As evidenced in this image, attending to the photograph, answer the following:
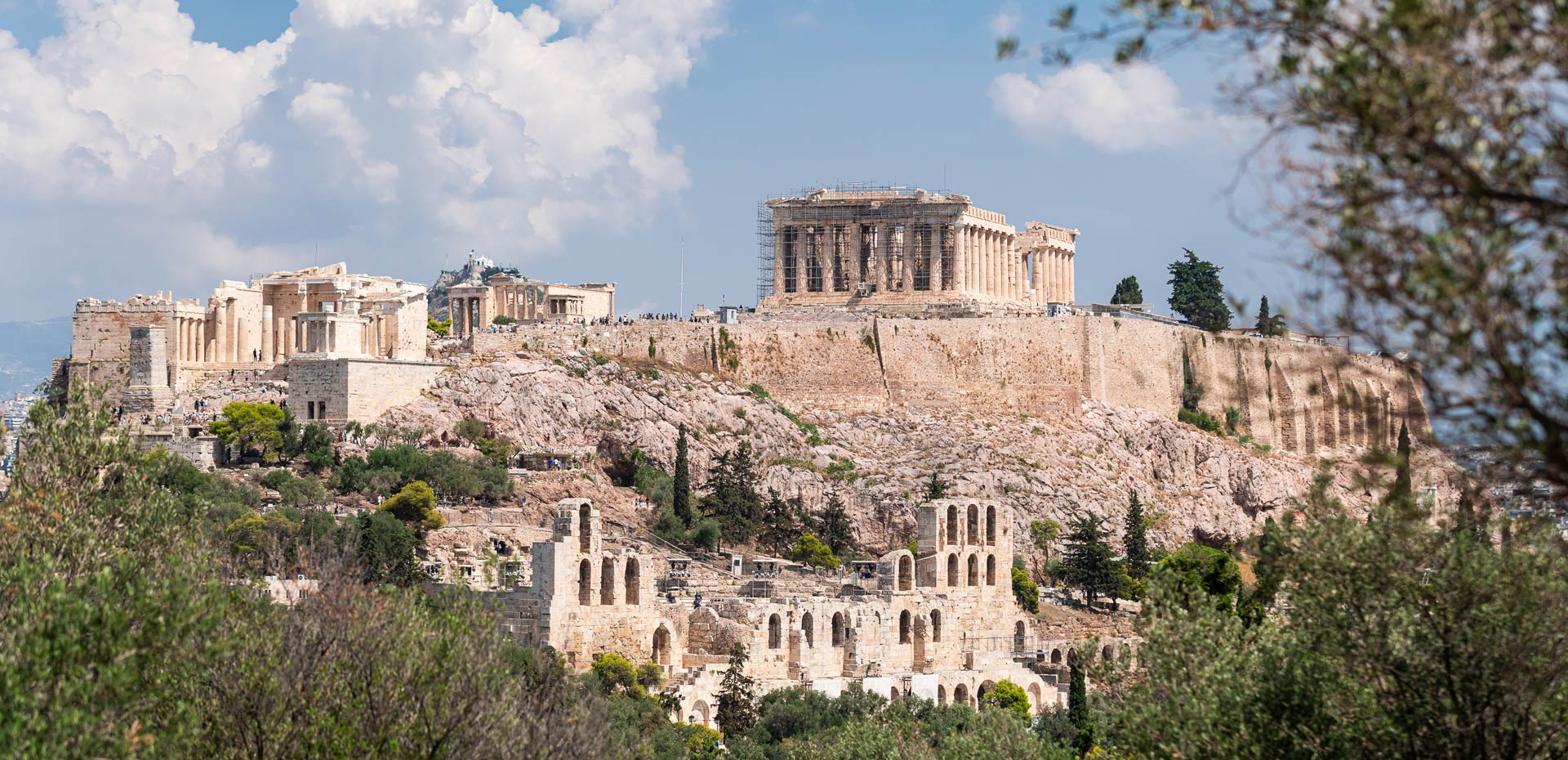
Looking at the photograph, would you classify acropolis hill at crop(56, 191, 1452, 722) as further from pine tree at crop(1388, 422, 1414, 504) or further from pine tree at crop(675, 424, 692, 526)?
pine tree at crop(1388, 422, 1414, 504)

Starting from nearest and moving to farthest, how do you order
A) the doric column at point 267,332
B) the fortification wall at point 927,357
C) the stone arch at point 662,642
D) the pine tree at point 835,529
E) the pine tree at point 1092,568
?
the stone arch at point 662,642 < the pine tree at point 1092,568 < the pine tree at point 835,529 < the doric column at point 267,332 < the fortification wall at point 927,357

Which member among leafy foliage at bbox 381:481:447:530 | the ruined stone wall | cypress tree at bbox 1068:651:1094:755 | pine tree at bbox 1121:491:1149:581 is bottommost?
cypress tree at bbox 1068:651:1094:755

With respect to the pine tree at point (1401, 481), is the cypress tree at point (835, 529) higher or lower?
lower

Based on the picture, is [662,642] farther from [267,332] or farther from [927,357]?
[927,357]

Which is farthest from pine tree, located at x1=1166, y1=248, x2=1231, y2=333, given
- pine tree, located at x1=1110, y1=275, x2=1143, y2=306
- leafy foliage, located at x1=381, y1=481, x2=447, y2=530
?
leafy foliage, located at x1=381, y1=481, x2=447, y2=530

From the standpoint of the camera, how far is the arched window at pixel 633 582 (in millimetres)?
43094

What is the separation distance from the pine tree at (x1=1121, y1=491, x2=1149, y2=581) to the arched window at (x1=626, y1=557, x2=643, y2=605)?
27.0m

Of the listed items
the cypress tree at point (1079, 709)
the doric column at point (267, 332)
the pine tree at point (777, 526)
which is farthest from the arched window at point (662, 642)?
the doric column at point (267, 332)

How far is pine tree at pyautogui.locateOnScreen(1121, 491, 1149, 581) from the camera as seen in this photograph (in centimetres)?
6738

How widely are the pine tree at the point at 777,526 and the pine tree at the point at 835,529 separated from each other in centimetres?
90

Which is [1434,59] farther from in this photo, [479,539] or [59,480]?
[479,539]

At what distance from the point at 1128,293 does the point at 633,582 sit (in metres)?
64.4

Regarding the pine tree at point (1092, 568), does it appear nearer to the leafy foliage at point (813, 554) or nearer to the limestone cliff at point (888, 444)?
the limestone cliff at point (888, 444)

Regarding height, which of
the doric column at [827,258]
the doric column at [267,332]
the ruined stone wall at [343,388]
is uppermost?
the doric column at [827,258]
